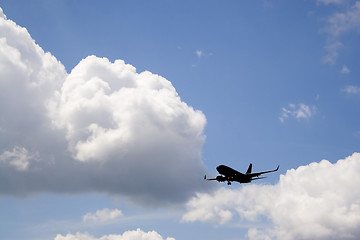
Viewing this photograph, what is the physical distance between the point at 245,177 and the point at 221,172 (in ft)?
24.9

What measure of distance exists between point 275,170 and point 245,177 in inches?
333

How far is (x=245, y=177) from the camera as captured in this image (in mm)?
96125

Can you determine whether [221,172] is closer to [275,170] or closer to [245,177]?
[245,177]

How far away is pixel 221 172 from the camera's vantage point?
305 feet

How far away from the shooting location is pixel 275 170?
9150cm

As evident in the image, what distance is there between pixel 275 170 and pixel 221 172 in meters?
13.4

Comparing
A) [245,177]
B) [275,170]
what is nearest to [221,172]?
[245,177]
